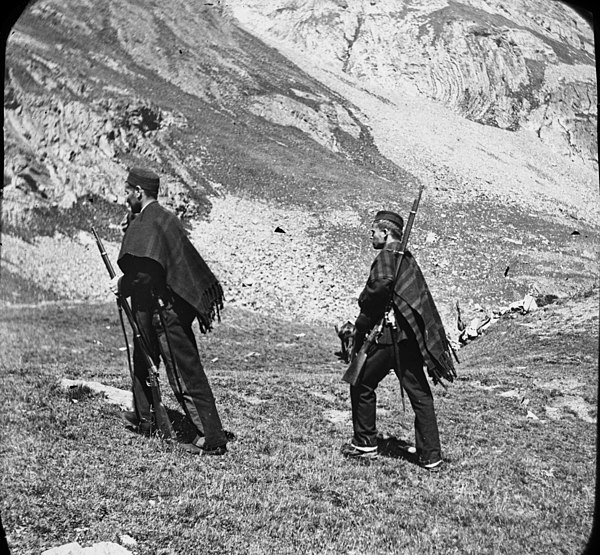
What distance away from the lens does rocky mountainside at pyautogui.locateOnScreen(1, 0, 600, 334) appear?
2619 centimetres

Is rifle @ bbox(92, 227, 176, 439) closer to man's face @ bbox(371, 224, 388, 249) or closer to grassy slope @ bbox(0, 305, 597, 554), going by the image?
grassy slope @ bbox(0, 305, 597, 554)

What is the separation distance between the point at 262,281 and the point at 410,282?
19.5 meters

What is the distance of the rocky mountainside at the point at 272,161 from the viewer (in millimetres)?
26188

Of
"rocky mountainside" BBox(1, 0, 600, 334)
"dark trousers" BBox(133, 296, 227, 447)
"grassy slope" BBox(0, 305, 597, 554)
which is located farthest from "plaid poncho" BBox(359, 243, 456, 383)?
"rocky mountainside" BBox(1, 0, 600, 334)

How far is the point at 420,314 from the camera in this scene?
21.7 ft

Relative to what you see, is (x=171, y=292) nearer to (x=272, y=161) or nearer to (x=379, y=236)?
(x=379, y=236)

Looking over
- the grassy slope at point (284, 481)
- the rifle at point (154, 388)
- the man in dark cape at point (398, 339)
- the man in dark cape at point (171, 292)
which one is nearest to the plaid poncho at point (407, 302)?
the man in dark cape at point (398, 339)

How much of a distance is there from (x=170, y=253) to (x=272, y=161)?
116 feet

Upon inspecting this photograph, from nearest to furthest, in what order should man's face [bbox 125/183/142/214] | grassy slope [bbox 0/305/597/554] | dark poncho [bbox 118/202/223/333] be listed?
grassy slope [bbox 0/305/597/554] → dark poncho [bbox 118/202/223/333] → man's face [bbox 125/183/142/214]

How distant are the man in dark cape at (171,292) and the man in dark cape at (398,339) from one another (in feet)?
5.27

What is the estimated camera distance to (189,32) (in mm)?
54656

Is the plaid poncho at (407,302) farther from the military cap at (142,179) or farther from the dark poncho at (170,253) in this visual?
the military cap at (142,179)

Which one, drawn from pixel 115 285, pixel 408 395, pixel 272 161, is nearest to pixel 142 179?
pixel 115 285

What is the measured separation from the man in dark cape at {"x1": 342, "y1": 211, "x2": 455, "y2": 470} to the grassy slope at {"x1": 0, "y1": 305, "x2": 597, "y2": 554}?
14.6 inches
